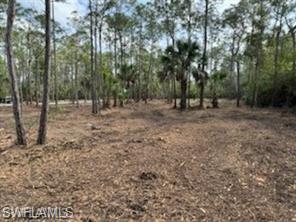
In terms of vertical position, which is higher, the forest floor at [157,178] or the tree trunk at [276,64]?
the tree trunk at [276,64]

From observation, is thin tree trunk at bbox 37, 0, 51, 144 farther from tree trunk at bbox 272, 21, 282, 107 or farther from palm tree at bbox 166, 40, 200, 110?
tree trunk at bbox 272, 21, 282, 107

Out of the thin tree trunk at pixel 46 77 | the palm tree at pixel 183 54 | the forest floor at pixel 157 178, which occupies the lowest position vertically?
the forest floor at pixel 157 178

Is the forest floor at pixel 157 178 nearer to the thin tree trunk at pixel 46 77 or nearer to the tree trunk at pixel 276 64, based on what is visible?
the thin tree trunk at pixel 46 77

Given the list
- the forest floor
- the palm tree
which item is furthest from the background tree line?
the forest floor

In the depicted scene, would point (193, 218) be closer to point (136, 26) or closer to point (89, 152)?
point (89, 152)

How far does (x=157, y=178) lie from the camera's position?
611cm

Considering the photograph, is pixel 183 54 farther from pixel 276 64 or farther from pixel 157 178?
pixel 157 178

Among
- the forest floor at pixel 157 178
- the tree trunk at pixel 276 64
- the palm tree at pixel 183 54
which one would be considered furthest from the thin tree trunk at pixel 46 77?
the tree trunk at pixel 276 64

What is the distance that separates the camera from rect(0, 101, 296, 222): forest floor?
4785 millimetres

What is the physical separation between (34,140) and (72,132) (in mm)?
2275

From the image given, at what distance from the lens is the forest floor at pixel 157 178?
15.7ft

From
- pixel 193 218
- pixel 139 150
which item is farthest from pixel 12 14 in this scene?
pixel 193 218

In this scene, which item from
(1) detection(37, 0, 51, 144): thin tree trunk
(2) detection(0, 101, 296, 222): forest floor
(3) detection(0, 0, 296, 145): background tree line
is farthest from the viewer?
(3) detection(0, 0, 296, 145): background tree line

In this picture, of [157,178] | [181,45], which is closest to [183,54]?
[181,45]
